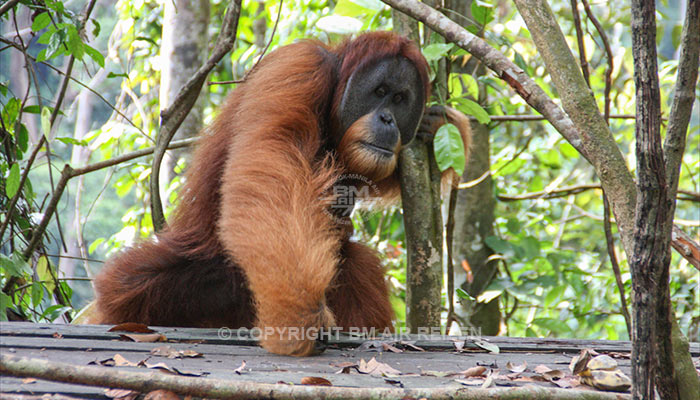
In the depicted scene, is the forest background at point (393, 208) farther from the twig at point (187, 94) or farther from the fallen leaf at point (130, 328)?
the fallen leaf at point (130, 328)

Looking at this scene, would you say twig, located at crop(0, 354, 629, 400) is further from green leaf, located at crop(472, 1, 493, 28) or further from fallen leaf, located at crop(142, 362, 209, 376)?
green leaf, located at crop(472, 1, 493, 28)

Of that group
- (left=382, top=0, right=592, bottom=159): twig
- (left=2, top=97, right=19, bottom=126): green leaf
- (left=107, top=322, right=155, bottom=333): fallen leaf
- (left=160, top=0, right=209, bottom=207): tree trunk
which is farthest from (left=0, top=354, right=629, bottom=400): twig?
(left=160, top=0, right=209, bottom=207): tree trunk

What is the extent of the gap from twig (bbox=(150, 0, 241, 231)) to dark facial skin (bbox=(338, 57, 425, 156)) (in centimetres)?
69

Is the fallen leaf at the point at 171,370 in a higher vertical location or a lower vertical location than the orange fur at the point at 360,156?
lower

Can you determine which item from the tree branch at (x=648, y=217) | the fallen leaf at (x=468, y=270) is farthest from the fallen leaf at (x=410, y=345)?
the fallen leaf at (x=468, y=270)

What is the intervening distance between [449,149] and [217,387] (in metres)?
1.84

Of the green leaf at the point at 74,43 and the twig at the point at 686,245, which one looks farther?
the green leaf at the point at 74,43

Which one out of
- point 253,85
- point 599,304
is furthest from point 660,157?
point 599,304

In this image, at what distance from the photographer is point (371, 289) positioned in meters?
3.06

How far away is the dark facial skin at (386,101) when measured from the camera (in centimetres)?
303

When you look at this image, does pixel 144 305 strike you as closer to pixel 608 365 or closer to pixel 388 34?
pixel 388 34

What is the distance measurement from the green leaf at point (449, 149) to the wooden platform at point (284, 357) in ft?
2.65

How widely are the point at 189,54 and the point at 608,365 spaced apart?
377 centimetres

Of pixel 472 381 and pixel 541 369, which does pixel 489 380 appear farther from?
pixel 541 369
